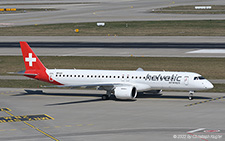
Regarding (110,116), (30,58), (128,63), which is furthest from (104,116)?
(128,63)

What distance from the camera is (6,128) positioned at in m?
42.5

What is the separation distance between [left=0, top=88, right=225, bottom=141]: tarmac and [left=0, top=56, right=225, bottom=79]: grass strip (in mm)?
15857

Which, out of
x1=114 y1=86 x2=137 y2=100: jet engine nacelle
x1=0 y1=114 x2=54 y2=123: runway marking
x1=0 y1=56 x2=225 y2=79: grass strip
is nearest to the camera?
x1=0 y1=114 x2=54 y2=123: runway marking

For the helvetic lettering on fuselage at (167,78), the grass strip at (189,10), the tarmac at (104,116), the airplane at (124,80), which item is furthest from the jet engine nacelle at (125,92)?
the grass strip at (189,10)

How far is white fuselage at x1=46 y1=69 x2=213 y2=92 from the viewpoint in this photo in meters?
56.6

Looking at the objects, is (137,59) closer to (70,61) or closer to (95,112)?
(70,61)

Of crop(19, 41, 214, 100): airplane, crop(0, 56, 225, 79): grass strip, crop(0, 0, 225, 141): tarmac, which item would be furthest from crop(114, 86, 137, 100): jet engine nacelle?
crop(0, 56, 225, 79): grass strip

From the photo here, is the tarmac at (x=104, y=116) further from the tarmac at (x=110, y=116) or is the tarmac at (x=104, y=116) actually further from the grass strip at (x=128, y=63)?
the grass strip at (x=128, y=63)

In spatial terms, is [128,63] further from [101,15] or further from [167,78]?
[101,15]

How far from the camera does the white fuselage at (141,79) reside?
56.6 metres

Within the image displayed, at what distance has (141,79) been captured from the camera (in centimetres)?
5794

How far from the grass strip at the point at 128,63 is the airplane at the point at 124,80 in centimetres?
1821

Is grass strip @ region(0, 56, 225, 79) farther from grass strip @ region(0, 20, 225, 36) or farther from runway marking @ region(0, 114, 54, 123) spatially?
grass strip @ region(0, 20, 225, 36)

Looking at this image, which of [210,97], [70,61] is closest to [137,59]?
[70,61]
